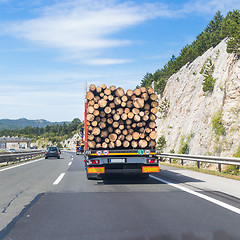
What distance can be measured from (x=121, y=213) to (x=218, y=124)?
22.4 metres

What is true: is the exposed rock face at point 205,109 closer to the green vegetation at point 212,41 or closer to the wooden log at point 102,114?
the green vegetation at point 212,41

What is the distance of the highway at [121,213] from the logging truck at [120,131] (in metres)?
1.07

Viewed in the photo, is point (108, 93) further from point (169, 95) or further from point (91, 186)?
point (169, 95)

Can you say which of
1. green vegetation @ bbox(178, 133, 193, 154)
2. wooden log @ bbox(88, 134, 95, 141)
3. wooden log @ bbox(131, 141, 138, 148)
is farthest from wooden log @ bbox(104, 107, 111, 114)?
green vegetation @ bbox(178, 133, 193, 154)

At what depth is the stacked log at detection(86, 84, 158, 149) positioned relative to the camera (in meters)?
11.0

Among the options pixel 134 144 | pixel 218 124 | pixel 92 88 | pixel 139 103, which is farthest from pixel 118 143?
pixel 218 124

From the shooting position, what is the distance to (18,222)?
18.2 feet

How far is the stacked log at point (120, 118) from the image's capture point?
36.0ft

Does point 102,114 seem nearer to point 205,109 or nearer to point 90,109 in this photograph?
A: point 90,109

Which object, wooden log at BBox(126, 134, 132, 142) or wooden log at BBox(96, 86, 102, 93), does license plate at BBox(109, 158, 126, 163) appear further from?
wooden log at BBox(96, 86, 102, 93)

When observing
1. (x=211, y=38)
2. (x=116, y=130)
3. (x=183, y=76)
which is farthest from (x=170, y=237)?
(x=183, y=76)

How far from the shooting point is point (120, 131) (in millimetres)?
11086

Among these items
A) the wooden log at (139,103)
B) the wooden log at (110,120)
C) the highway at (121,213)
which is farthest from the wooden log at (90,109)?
the highway at (121,213)

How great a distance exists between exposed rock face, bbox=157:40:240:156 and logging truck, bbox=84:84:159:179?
14073 mm
